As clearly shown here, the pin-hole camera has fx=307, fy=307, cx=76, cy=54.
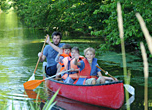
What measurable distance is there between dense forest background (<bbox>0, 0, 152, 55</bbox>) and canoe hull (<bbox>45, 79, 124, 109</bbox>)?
1915 millimetres

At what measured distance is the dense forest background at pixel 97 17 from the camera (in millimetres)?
8359

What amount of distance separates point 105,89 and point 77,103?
0.85m

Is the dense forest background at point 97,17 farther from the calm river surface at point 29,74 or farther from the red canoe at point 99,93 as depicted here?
the red canoe at point 99,93

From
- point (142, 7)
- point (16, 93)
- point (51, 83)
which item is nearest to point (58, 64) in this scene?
point (51, 83)

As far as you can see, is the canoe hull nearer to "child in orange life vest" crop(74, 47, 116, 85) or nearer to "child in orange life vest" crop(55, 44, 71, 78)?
"child in orange life vest" crop(74, 47, 116, 85)

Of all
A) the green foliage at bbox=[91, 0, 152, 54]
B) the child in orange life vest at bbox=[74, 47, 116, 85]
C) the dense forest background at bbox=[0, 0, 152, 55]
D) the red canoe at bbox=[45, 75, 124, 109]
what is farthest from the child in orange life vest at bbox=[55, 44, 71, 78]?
the green foliage at bbox=[91, 0, 152, 54]

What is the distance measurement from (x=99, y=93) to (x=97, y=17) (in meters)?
8.40

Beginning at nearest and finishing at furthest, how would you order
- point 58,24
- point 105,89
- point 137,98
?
1. point 105,89
2. point 137,98
3. point 58,24

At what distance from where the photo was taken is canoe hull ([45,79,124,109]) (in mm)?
5137

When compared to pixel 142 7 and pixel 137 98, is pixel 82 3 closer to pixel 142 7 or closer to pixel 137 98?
pixel 142 7

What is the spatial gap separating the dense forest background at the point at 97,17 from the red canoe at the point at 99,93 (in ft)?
6.28

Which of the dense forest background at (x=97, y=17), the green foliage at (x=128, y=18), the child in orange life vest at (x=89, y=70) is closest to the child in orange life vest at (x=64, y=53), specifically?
the child in orange life vest at (x=89, y=70)

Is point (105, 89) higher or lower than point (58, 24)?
lower

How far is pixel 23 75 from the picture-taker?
872cm
